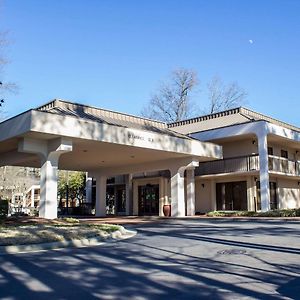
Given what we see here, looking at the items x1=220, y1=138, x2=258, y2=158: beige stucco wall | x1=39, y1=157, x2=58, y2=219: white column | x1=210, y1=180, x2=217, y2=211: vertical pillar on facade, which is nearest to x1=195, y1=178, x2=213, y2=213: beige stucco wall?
x1=210, y1=180, x2=217, y2=211: vertical pillar on facade

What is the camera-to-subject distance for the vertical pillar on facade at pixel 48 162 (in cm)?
1977

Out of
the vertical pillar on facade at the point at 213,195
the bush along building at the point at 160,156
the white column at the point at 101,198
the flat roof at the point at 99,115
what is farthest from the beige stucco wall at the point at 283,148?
the white column at the point at 101,198

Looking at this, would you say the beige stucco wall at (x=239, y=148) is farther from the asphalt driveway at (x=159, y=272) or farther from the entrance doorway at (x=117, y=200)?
the asphalt driveway at (x=159, y=272)

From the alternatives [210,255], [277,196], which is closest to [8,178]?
[277,196]

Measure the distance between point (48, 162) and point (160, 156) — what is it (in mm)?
8204

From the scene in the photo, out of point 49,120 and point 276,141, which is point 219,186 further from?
point 49,120

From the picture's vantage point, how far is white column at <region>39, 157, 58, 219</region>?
2009 cm

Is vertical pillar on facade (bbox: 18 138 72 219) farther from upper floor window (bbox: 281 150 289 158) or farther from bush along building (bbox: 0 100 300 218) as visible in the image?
upper floor window (bbox: 281 150 289 158)

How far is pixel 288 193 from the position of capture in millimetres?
32219

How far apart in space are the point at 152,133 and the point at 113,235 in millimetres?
10031

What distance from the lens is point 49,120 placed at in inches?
732

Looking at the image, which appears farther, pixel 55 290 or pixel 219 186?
pixel 219 186

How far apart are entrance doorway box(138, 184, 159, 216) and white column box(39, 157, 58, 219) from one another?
46.4ft

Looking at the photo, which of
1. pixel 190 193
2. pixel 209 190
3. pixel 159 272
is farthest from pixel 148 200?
pixel 159 272
